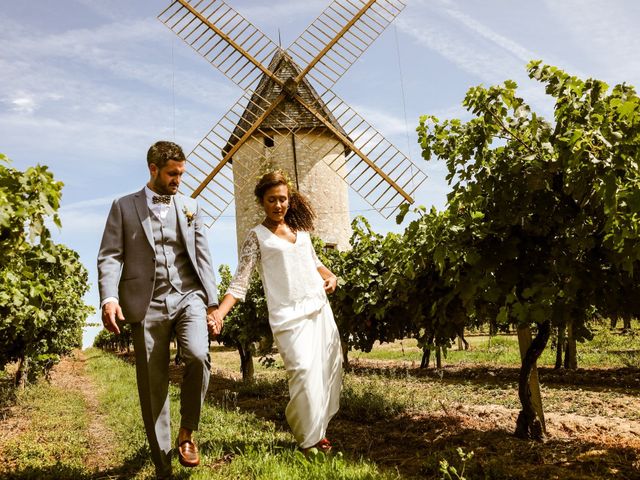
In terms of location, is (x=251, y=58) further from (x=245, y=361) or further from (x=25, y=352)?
(x=25, y=352)

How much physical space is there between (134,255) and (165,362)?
2.03 ft

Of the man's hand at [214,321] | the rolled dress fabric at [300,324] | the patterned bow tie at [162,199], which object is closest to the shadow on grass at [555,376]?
the rolled dress fabric at [300,324]

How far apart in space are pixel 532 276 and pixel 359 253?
5811 mm

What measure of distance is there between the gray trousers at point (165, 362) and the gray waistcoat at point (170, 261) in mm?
61

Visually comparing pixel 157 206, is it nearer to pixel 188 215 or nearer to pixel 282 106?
pixel 188 215

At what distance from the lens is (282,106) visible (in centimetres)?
1541

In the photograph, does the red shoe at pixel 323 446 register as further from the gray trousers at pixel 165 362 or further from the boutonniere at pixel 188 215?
the boutonniere at pixel 188 215

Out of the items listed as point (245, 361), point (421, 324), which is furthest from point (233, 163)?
point (421, 324)

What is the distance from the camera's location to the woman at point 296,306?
3.37 metres

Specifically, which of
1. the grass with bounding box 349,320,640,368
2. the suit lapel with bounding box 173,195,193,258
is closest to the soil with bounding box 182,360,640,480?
the suit lapel with bounding box 173,195,193,258

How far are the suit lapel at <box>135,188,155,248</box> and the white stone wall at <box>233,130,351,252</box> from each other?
1119cm

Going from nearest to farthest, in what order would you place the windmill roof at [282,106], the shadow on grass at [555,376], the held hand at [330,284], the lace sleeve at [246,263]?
the lace sleeve at [246,263]
the held hand at [330,284]
the shadow on grass at [555,376]
the windmill roof at [282,106]

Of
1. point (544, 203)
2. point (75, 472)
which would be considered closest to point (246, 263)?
point (75, 472)

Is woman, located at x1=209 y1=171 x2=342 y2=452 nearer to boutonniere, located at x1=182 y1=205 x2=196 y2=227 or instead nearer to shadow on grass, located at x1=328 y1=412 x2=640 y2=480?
boutonniere, located at x1=182 y1=205 x2=196 y2=227
